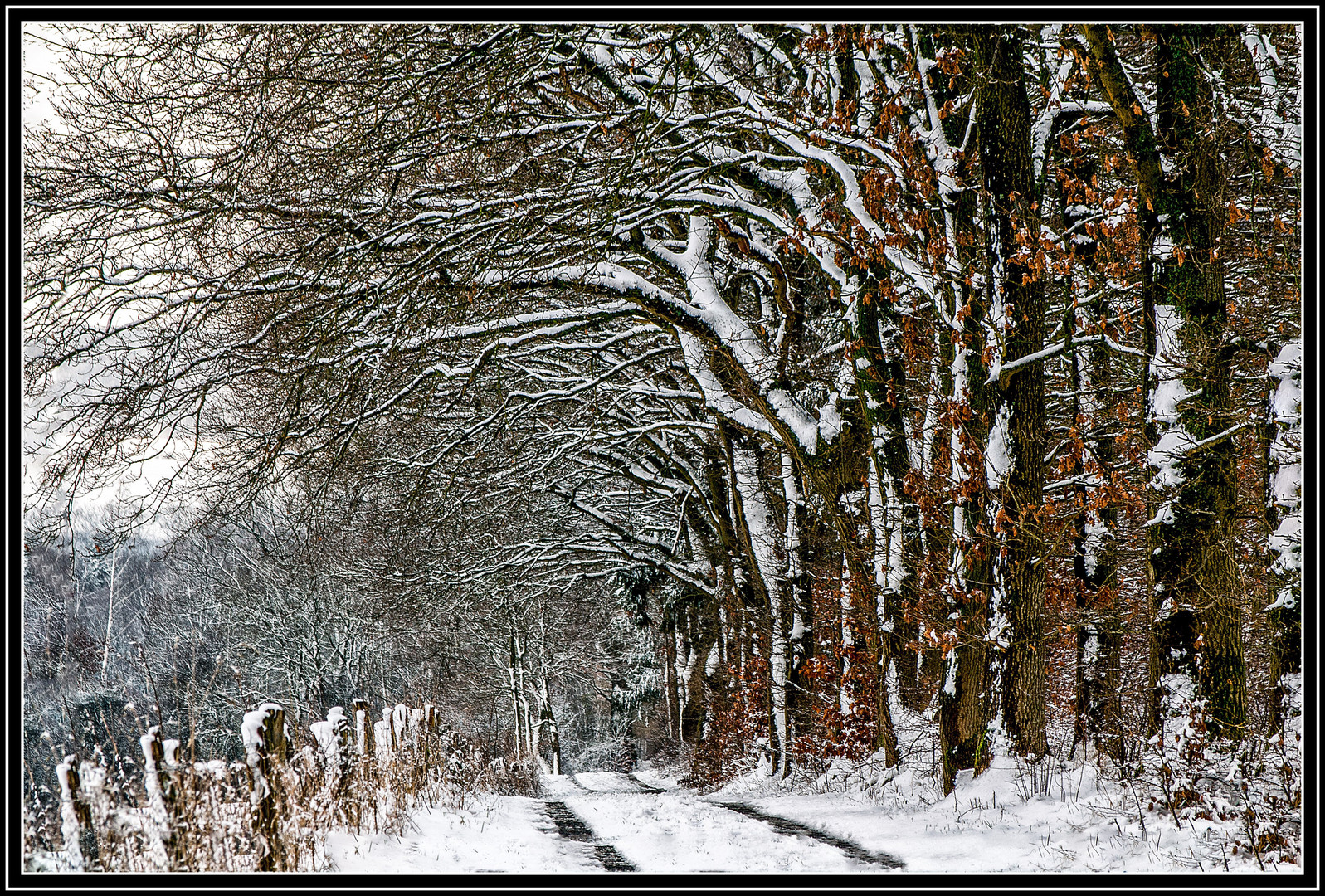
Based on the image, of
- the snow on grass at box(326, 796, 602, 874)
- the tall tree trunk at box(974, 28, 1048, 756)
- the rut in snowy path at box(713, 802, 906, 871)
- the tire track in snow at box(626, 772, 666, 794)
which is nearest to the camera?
the rut in snowy path at box(713, 802, 906, 871)

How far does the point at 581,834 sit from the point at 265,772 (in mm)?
3863

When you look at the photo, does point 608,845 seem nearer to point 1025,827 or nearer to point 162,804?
point 1025,827

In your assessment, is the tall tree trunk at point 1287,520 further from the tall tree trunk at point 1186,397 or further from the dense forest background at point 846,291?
the tall tree trunk at point 1186,397

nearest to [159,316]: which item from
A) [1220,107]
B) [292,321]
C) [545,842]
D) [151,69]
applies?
[292,321]

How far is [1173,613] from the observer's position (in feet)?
25.5

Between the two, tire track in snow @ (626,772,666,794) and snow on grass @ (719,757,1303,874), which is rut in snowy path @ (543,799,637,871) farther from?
tire track in snow @ (626,772,666,794)

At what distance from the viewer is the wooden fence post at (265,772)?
19.1 feet

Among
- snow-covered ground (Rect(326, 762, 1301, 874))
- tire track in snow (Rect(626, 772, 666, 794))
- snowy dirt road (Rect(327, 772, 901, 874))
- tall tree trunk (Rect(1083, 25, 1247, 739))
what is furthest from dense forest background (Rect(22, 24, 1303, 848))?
tire track in snow (Rect(626, 772, 666, 794))

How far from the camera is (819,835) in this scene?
25.3 ft

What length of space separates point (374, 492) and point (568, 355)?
15.6 feet

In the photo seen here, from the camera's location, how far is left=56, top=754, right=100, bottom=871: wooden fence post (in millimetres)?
5098

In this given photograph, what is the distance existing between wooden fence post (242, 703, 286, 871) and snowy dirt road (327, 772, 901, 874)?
1.66ft

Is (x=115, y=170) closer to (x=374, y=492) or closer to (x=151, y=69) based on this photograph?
(x=151, y=69)

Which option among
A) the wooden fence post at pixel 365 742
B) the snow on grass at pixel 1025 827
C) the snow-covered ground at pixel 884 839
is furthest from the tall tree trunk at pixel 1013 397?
the wooden fence post at pixel 365 742
